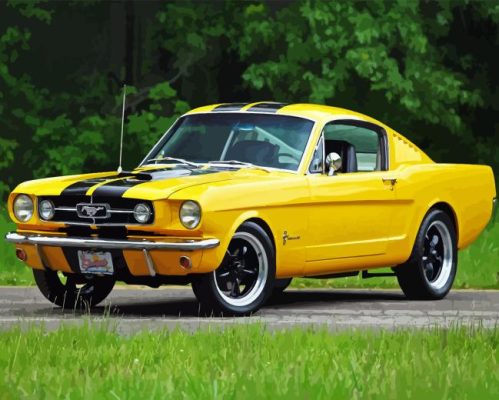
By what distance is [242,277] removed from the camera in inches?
508

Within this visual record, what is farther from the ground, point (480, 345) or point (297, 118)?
point (297, 118)

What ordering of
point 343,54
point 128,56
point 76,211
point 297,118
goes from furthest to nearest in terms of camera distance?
1. point 128,56
2. point 343,54
3. point 297,118
4. point 76,211

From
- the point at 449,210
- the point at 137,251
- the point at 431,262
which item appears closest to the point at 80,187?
the point at 137,251

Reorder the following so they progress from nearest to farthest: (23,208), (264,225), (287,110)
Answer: (264,225) → (23,208) → (287,110)

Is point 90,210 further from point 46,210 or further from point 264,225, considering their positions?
point 264,225

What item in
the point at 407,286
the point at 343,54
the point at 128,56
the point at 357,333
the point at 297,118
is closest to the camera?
Result: the point at 357,333

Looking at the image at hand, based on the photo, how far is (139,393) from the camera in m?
7.62

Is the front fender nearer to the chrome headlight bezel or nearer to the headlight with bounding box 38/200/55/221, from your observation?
the headlight with bounding box 38/200/55/221

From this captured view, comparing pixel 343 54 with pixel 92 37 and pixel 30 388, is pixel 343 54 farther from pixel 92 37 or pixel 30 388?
pixel 30 388

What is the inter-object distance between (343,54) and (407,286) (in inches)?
579

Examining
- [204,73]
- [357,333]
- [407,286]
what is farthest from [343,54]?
[357,333]

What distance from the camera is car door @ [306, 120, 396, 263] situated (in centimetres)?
1372

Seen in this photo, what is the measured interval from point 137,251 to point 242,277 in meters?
0.93

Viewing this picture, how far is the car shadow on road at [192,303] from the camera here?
1345cm
